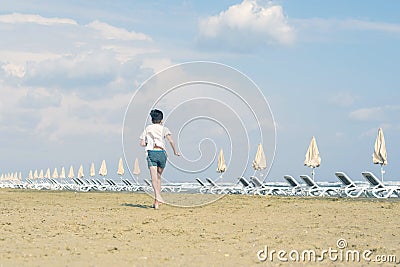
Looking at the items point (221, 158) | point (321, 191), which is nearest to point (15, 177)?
point (221, 158)

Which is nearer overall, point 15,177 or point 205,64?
point 205,64

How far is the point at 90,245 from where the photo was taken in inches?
261

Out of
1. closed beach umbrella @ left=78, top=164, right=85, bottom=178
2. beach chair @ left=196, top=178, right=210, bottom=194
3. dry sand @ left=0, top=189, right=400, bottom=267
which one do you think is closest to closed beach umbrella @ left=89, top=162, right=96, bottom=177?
closed beach umbrella @ left=78, top=164, right=85, bottom=178

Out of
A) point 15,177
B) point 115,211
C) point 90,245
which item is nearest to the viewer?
point 90,245

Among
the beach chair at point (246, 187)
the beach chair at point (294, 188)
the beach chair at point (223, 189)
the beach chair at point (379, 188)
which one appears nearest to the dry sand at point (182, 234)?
the beach chair at point (379, 188)

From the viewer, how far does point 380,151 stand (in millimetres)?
25078

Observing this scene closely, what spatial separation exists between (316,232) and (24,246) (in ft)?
10.8

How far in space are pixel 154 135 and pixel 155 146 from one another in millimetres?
186

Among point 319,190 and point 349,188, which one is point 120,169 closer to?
point 319,190

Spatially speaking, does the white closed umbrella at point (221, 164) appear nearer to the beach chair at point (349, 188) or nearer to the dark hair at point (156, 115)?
the beach chair at point (349, 188)

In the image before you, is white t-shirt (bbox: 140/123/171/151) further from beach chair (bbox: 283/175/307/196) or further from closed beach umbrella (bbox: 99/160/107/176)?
closed beach umbrella (bbox: 99/160/107/176)

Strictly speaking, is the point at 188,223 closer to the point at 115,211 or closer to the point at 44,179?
the point at 115,211

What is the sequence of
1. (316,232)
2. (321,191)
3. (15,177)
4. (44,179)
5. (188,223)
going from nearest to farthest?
(316,232)
(188,223)
(321,191)
(44,179)
(15,177)

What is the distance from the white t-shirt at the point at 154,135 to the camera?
11.2 m
